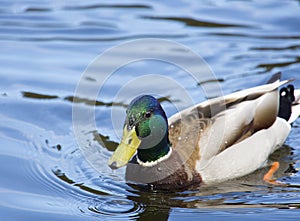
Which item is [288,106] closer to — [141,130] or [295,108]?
[295,108]

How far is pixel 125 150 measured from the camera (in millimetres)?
6078

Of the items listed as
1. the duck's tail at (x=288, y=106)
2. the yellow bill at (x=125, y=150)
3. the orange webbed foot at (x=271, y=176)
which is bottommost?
the yellow bill at (x=125, y=150)

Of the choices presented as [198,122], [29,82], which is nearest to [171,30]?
[29,82]

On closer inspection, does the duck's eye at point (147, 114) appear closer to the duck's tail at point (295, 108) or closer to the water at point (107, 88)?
the water at point (107, 88)

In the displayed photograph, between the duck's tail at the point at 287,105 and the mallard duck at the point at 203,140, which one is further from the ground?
the duck's tail at the point at 287,105

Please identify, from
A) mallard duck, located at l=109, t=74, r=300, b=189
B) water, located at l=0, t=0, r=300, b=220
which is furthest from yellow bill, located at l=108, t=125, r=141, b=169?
water, located at l=0, t=0, r=300, b=220

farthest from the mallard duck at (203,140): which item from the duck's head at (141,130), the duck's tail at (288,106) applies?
the duck's tail at (288,106)

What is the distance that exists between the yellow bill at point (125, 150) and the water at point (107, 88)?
0.34 m

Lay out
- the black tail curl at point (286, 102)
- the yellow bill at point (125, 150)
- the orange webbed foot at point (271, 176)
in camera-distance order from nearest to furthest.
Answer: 1. the yellow bill at point (125, 150)
2. the orange webbed foot at point (271, 176)
3. the black tail curl at point (286, 102)

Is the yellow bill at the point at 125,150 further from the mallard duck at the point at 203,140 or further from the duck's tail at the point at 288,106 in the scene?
the duck's tail at the point at 288,106

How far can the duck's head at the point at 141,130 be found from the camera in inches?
238

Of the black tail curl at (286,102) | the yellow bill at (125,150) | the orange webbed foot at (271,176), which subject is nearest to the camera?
the yellow bill at (125,150)

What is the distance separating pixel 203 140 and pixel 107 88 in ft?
7.87

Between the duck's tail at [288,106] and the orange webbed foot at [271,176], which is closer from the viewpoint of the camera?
the orange webbed foot at [271,176]
